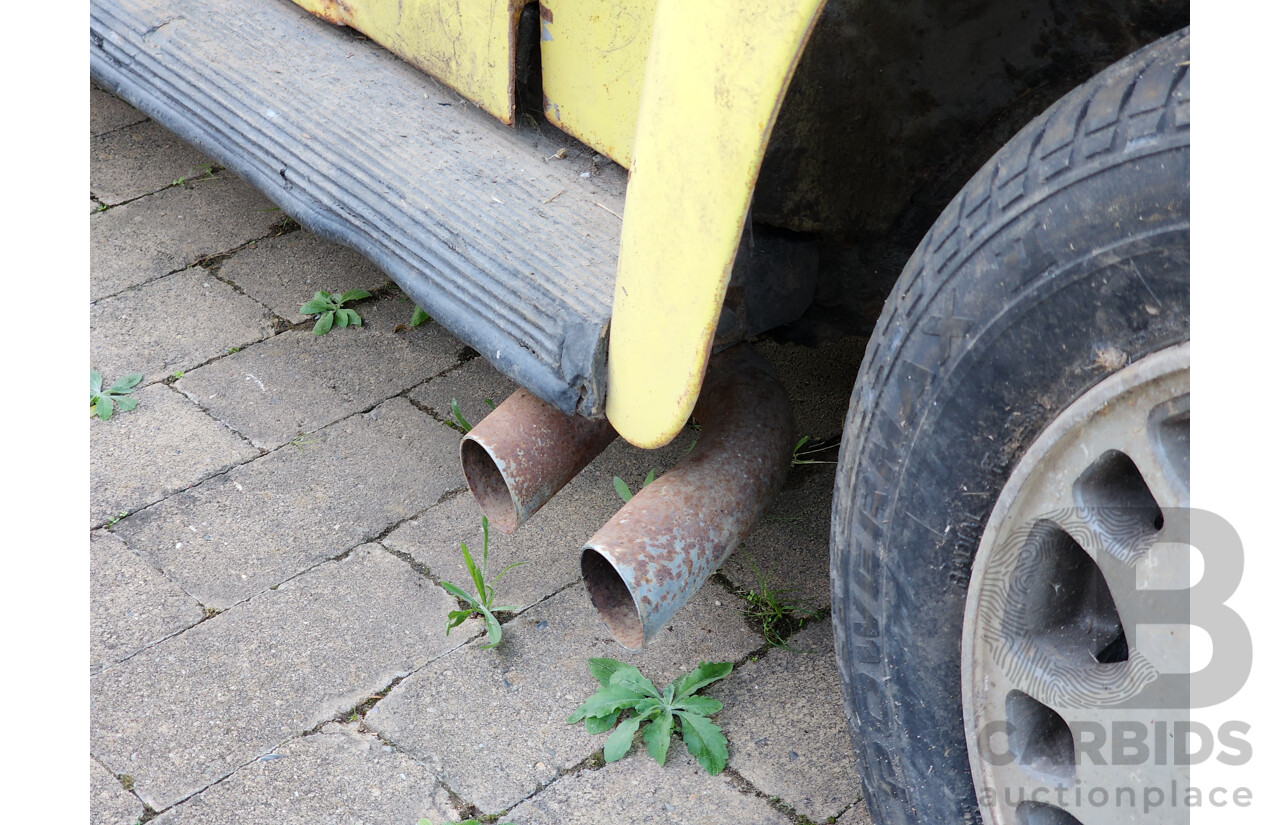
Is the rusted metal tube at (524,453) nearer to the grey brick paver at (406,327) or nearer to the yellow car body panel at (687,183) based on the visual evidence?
the yellow car body panel at (687,183)

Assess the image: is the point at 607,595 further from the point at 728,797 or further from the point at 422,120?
the point at 422,120

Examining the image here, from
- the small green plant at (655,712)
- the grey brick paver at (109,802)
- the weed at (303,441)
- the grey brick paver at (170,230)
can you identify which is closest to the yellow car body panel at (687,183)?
the small green plant at (655,712)

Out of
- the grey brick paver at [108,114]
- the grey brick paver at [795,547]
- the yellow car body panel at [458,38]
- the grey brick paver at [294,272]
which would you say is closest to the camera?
the yellow car body panel at [458,38]

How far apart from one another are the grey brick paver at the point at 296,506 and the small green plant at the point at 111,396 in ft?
1.16

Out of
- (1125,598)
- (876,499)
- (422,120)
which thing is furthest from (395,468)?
(1125,598)

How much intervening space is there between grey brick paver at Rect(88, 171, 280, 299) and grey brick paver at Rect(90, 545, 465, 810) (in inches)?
49.1

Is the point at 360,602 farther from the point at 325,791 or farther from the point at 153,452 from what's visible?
the point at 153,452

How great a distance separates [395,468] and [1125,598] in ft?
5.25

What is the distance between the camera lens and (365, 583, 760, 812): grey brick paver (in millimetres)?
1820

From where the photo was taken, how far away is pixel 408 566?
2.19 m

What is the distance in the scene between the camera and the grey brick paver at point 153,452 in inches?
93.0

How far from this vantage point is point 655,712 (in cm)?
188

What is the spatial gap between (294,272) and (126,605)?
3.73ft

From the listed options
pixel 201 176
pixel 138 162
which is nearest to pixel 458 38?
pixel 201 176
